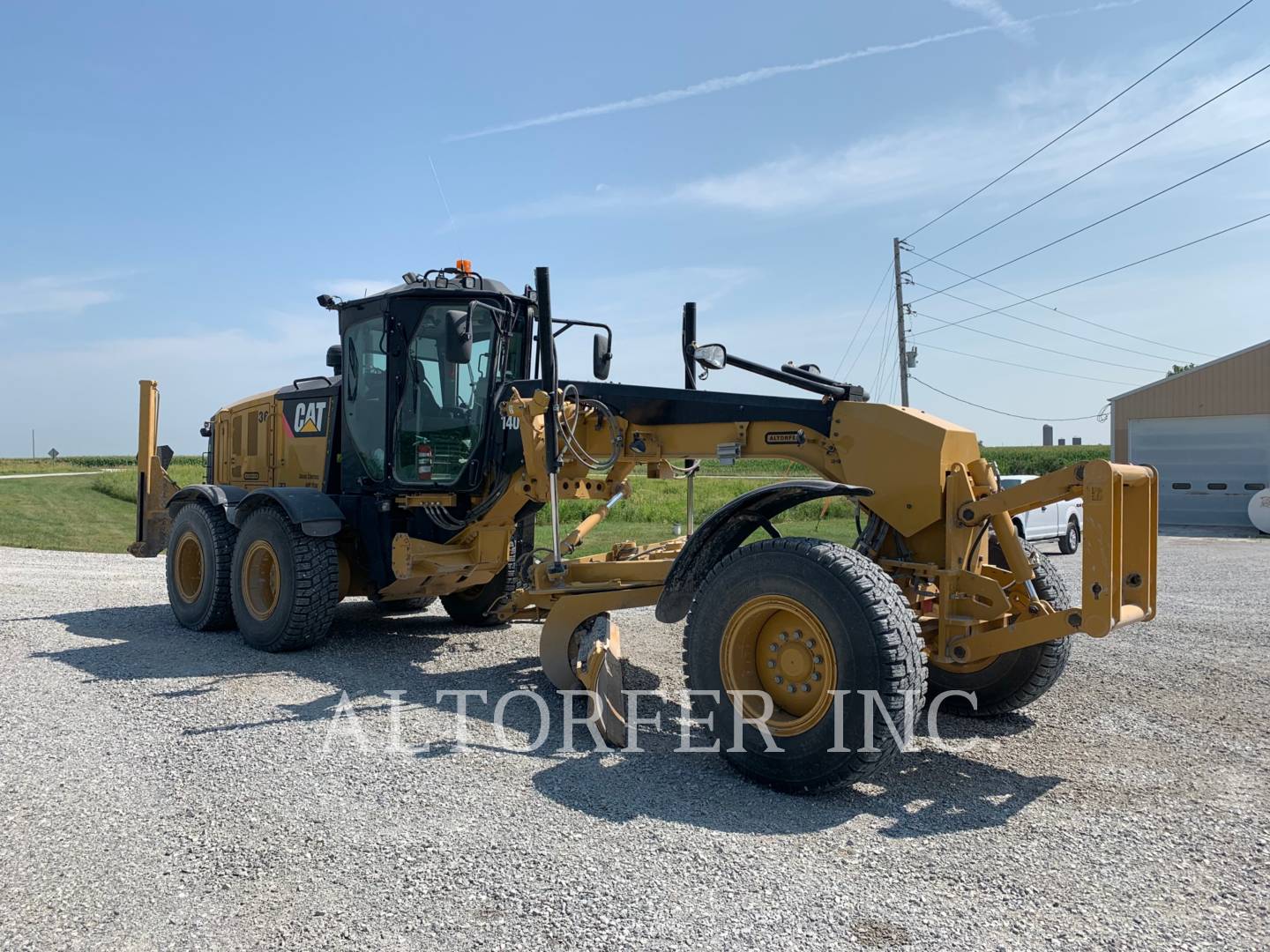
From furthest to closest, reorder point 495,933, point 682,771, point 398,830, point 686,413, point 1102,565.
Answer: point 686,413
point 682,771
point 1102,565
point 398,830
point 495,933

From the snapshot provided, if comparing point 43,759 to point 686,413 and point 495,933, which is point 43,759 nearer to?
point 495,933

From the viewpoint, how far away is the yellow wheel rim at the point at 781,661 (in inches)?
185

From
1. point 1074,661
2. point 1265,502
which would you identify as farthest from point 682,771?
point 1265,502

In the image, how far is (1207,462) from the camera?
80.9 feet

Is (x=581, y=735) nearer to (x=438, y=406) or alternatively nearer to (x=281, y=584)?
(x=438, y=406)

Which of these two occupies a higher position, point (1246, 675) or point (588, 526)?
point (588, 526)

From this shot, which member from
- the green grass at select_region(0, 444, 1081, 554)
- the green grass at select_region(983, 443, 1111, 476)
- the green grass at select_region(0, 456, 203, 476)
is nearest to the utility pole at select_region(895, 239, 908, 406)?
the green grass at select_region(0, 444, 1081, 554)

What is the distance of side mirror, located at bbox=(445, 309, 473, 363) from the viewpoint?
6.95m

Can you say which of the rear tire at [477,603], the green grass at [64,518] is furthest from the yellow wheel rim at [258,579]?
the green grass at [64,518]

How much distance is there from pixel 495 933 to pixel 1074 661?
6.00 metres

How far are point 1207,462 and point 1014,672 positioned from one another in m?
22.6

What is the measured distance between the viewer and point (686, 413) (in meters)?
6.43

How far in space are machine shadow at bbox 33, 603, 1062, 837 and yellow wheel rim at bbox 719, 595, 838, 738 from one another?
0.40 meters

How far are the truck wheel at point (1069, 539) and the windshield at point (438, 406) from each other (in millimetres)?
13696
